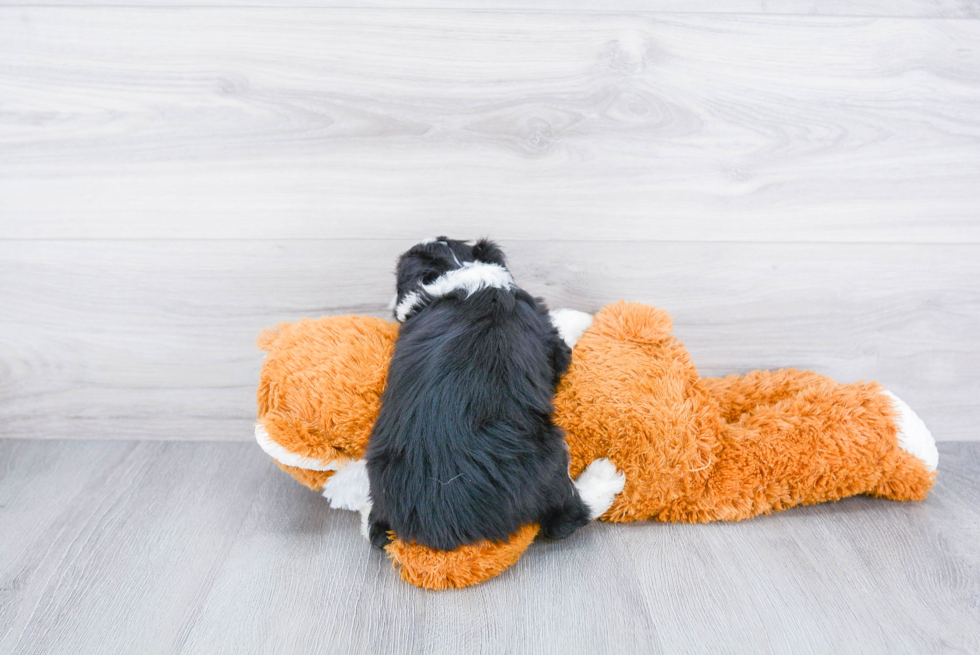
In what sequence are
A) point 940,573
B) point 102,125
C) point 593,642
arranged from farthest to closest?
point 102,125, point 940,573, point 593,642

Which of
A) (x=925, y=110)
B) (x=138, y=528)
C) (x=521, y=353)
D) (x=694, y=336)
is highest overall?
(x=925, y=110)

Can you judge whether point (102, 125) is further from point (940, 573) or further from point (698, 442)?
point (940, 573)

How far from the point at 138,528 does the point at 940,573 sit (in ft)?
3.61

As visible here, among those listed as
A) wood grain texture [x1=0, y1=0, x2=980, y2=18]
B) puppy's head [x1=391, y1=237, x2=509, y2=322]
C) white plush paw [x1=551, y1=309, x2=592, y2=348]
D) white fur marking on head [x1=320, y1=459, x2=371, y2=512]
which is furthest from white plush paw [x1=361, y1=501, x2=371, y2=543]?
wood grain texture [x1=0, y1=0, x2=980, y2=18]

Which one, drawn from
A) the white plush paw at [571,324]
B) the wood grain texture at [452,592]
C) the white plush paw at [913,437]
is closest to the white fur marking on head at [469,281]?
the white plush paw at [571,324]

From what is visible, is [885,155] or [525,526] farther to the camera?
[885,155]

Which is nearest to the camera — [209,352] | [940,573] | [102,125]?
[940,573]

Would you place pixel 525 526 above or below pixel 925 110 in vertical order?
below

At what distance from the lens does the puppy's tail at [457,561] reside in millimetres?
788

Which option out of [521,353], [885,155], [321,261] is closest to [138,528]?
[321,261]

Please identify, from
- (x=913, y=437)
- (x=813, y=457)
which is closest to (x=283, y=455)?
(x=813, y=457)

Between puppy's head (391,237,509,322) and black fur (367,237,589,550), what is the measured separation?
0.10 feet

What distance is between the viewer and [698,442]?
93 centimetres

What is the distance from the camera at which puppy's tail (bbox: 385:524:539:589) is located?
0.79 metres
